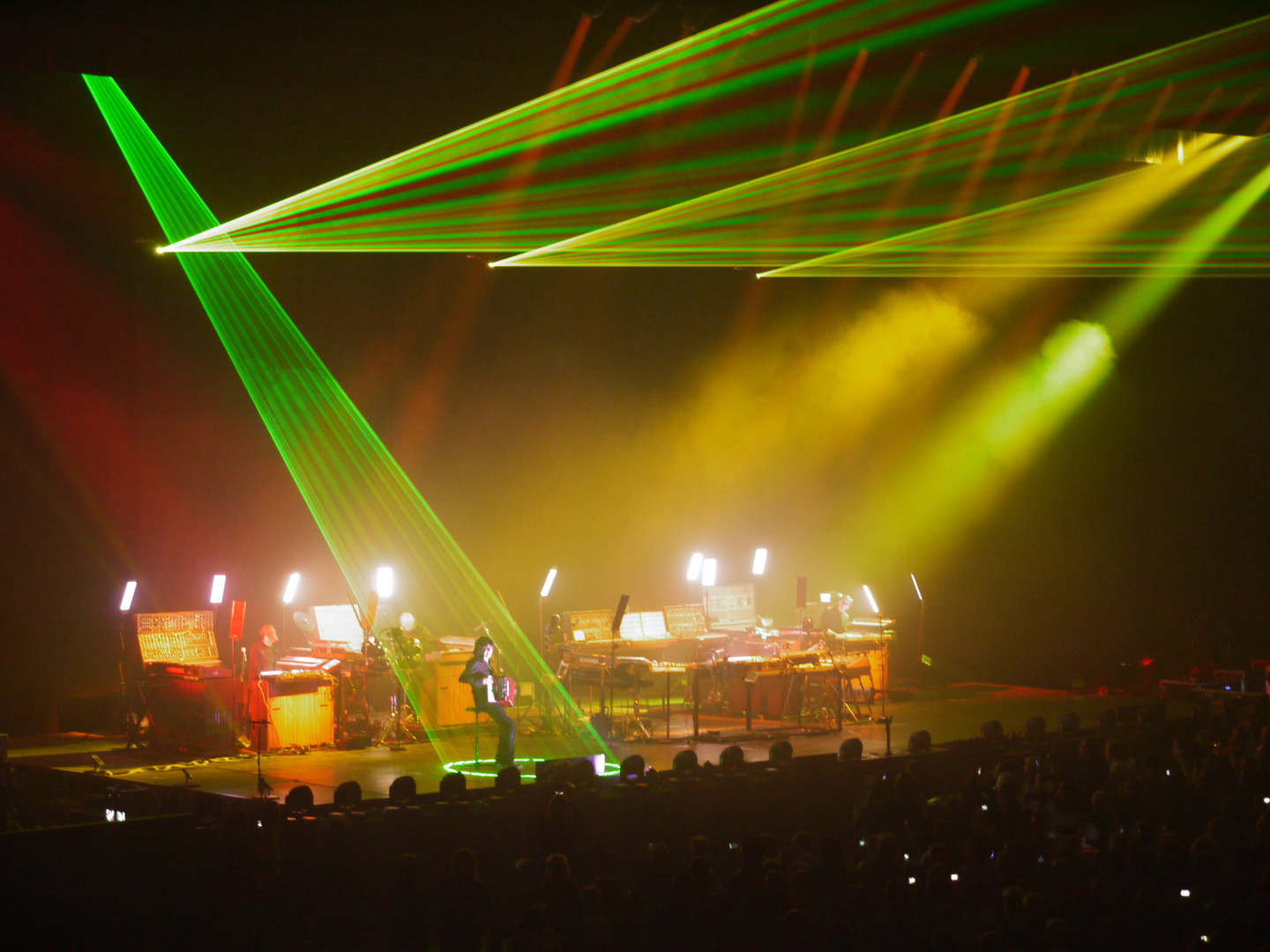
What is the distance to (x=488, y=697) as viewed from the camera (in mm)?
9258

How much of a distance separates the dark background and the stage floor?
2192 mm

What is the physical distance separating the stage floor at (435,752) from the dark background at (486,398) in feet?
7.19

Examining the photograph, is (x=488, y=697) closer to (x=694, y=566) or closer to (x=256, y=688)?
(x=256, y=688)

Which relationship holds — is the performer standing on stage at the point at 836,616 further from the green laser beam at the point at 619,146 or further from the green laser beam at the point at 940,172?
the green laser beam at the point at 619,146

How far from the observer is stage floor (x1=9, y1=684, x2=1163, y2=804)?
8.76 meters

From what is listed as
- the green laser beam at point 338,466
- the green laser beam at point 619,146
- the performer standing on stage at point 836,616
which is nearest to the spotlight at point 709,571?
the performer standing on stage at point 836,616

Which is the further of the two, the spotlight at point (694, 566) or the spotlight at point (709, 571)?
the spotlight at point (709, 571)

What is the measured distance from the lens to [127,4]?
570 cm

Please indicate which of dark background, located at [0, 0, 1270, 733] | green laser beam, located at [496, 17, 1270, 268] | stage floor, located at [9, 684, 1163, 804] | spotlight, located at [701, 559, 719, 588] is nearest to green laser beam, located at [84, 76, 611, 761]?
dark background, located at [0, 0, 1270, 733]

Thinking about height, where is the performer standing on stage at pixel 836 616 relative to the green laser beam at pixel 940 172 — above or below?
below

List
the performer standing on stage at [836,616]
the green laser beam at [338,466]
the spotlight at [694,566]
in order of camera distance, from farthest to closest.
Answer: the spotlight at [694,566] → the performer standing on stage at [836,616] → the green laser beam at [338,466]

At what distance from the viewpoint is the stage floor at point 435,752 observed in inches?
345

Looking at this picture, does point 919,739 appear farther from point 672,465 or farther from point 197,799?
point 672,465

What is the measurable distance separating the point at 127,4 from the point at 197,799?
4.26 m
